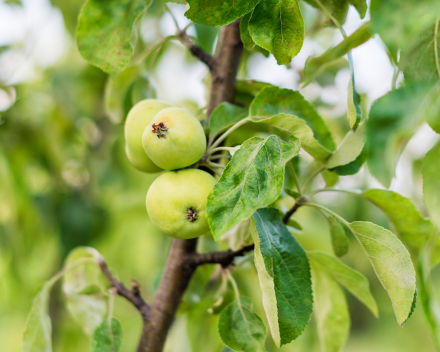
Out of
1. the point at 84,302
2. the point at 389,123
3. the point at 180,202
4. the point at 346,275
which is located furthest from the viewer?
the point at 84,302

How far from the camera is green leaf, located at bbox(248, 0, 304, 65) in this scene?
353 mm

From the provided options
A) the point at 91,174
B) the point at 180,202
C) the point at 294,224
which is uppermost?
the point at 180,202

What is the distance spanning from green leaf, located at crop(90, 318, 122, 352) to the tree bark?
0.21 feet

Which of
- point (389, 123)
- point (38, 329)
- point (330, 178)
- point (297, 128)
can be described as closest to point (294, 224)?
point (330, 178)

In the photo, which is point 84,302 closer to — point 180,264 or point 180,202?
point 180,264

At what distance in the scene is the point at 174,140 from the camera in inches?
14.8

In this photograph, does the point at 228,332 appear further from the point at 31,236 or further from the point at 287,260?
the point at 31,236

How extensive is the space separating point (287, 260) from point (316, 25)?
81cm

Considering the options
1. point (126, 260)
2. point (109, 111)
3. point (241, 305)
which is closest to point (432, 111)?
point (241, 305)

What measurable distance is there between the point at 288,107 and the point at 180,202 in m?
0.19

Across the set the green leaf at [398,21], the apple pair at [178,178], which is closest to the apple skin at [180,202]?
the apple pair at [178,178]

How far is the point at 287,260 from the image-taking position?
41 centimetres

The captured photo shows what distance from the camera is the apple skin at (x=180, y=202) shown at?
0.37 m

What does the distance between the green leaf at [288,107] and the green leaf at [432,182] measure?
148 millimetres
